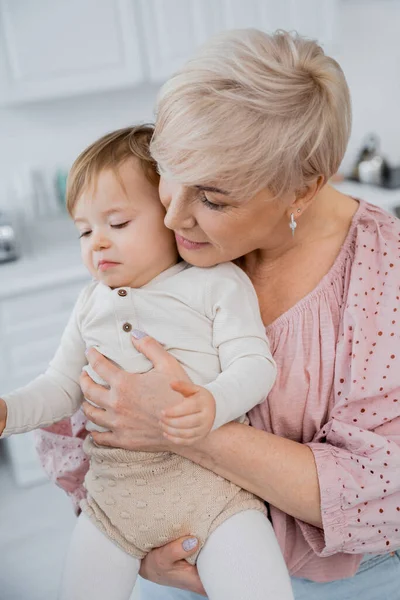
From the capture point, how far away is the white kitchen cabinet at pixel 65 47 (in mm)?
2543

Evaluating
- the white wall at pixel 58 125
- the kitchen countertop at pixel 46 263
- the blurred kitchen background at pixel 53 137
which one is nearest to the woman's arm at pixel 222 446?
the blurred kitchen background at pixel 53 137

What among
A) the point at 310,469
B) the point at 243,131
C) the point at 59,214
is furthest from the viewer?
the point at 59,214

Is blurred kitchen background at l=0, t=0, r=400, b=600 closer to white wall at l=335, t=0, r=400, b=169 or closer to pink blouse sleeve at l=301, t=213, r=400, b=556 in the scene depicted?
white wall at l=335, t=0, r=400, b=169

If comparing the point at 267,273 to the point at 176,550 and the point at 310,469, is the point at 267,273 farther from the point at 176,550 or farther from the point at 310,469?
the point at 176,550

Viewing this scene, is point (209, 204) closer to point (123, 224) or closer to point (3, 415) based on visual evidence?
point (123, 224)

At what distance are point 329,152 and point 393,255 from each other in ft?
0.80

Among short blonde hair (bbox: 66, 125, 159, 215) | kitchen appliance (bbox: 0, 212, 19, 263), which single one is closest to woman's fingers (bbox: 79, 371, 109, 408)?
short blonde hair (bbox: 66, 125, 159, 215)

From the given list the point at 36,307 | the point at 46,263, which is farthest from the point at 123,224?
the point at 46,263

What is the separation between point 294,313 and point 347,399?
0.63 feet

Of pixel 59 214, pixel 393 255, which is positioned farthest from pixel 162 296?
pixel 59 214

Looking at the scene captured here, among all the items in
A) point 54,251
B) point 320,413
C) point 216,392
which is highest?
point 216,392

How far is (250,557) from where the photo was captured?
1.03m

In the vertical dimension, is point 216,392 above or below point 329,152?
below

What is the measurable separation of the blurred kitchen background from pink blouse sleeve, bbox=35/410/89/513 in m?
1.05
